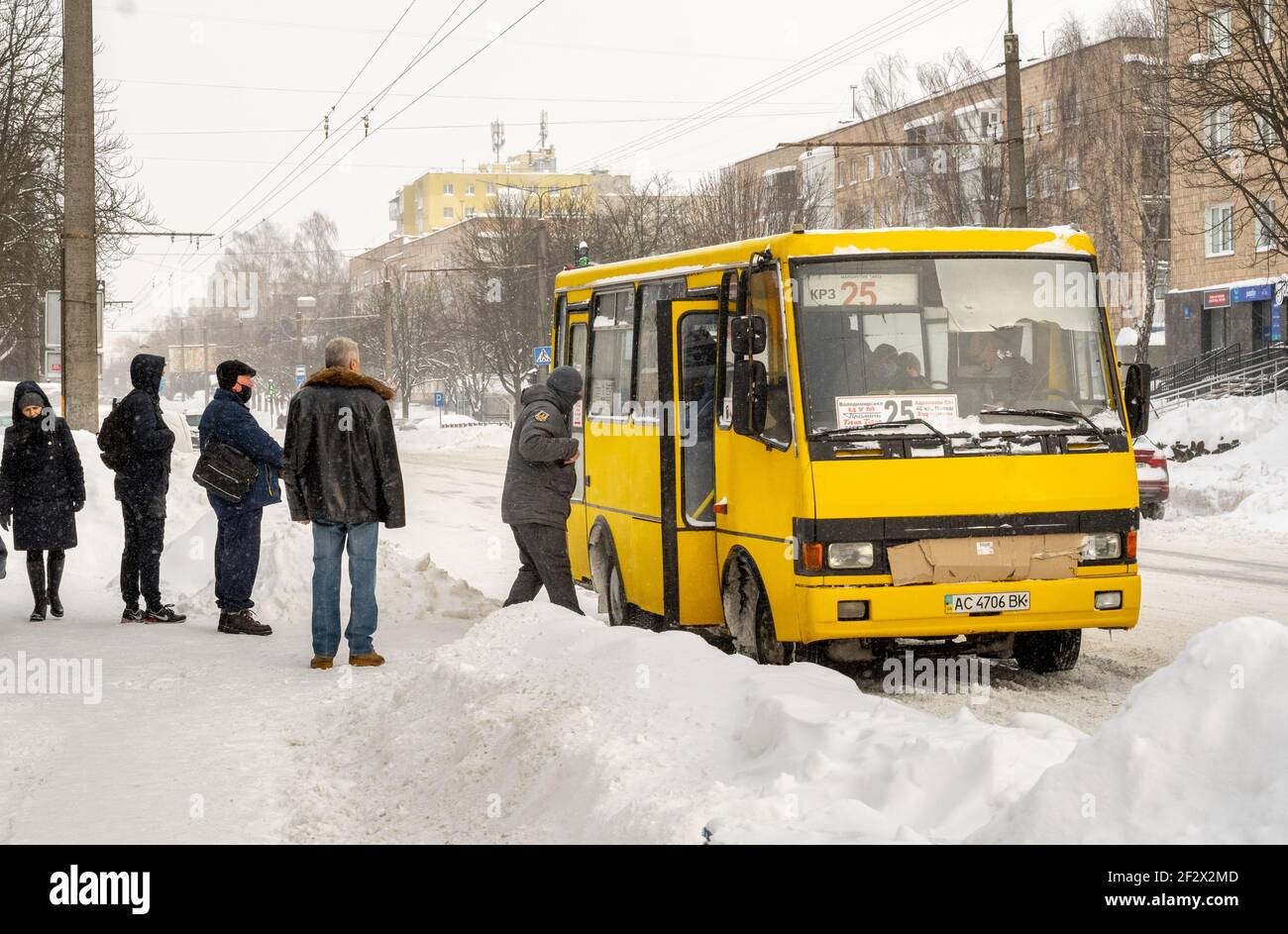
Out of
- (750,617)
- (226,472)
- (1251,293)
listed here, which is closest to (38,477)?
(226,472)

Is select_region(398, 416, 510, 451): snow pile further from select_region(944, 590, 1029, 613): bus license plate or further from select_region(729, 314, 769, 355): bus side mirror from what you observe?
select_region(944, 590, 1029, 613): bus license plate

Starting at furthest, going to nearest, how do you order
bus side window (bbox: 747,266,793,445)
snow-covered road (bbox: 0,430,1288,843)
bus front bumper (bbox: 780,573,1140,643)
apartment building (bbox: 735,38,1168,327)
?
apartment building (bbox: 735,38,1168,327)
bus side window (bbox: 747,266,793,445)
bus front bumper (bbox: 780,573,1140,643)
snow-covered road (bbox: 0,430,1288,843)

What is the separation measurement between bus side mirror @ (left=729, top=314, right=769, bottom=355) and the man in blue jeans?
1973 millimetres

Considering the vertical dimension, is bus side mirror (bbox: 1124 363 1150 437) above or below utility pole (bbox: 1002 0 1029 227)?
below

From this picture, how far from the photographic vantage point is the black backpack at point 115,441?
1097cm

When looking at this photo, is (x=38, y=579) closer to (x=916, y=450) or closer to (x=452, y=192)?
(x=916, y=450)

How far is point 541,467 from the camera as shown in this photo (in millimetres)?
10297

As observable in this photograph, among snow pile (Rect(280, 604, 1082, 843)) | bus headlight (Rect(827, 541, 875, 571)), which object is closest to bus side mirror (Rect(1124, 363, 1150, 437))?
bus headlight (Rect(827, 541, 875, 571))

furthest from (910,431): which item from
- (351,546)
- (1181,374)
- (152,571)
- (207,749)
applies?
(1181,374)

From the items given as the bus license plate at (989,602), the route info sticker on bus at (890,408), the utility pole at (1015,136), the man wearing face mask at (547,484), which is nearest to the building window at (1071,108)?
the utility pole at (1015,136)

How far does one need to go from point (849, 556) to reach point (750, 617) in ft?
3.90

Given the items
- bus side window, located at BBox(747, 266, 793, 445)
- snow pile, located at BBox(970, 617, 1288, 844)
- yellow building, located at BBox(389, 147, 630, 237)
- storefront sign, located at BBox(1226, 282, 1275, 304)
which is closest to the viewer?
snow pile, located at BBox(970, 617, 1288, 844)

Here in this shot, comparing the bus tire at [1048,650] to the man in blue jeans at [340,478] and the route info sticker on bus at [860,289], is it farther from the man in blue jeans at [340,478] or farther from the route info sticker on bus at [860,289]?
the man in blue jeans at [340,478]

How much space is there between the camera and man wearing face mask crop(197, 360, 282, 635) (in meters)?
10.5
